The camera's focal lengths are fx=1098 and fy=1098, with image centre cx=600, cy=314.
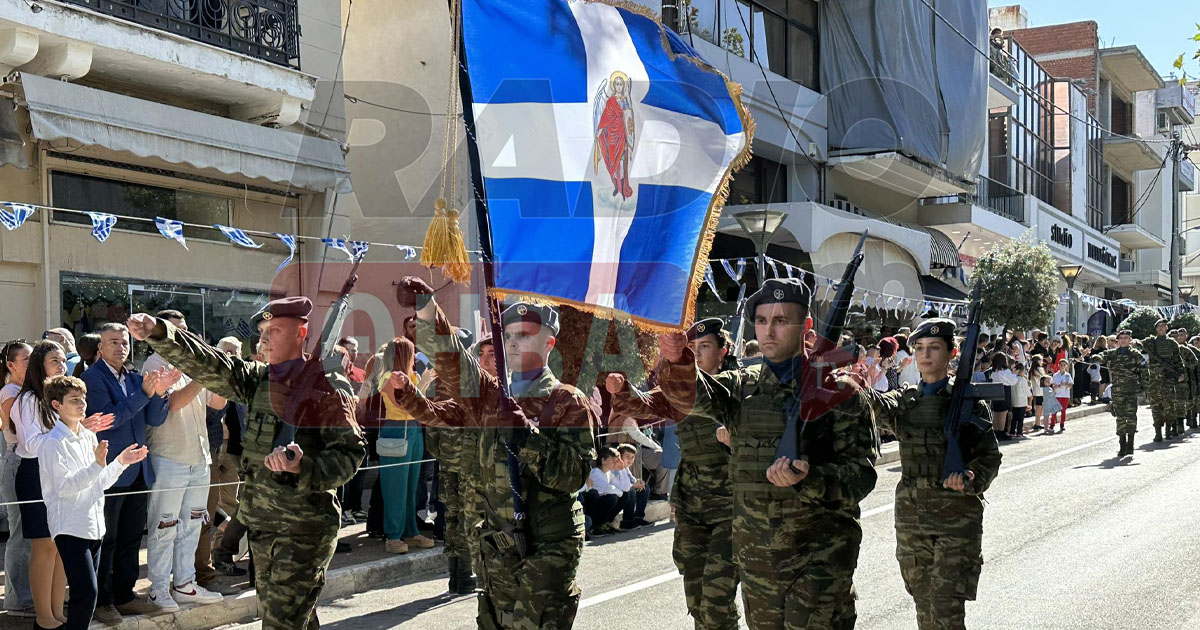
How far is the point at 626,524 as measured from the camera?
35.5ft

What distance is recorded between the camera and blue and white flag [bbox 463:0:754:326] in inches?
208

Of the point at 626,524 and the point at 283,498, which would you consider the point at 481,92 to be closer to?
the point at 283,498

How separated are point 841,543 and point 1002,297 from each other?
22.0m

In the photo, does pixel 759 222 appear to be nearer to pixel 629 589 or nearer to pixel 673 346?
pixel 629 589

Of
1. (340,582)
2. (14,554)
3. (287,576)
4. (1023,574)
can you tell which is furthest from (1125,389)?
(14,554)

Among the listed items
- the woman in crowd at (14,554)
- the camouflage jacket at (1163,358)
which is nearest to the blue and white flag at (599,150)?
the woman in crowd at (14,554)

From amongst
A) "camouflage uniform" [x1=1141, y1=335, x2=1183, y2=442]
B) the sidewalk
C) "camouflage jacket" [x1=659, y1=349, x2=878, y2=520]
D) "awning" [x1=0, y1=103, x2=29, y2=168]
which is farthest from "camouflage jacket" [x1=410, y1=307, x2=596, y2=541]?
"camouflage uniform" [x1=1141, y1=335, x2=1183, y2=442]

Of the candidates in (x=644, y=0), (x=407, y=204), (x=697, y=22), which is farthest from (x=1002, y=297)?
(x=407, y=204)

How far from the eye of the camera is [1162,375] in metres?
17.5

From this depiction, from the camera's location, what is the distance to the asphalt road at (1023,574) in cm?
712

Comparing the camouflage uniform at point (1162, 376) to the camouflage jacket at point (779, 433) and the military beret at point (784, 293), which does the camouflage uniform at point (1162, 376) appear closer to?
the camouflage jacket at point (779, 433)

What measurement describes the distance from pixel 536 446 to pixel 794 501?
120 centimetres

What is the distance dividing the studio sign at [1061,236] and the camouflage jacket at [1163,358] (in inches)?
816

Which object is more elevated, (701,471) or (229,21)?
(229,21)
